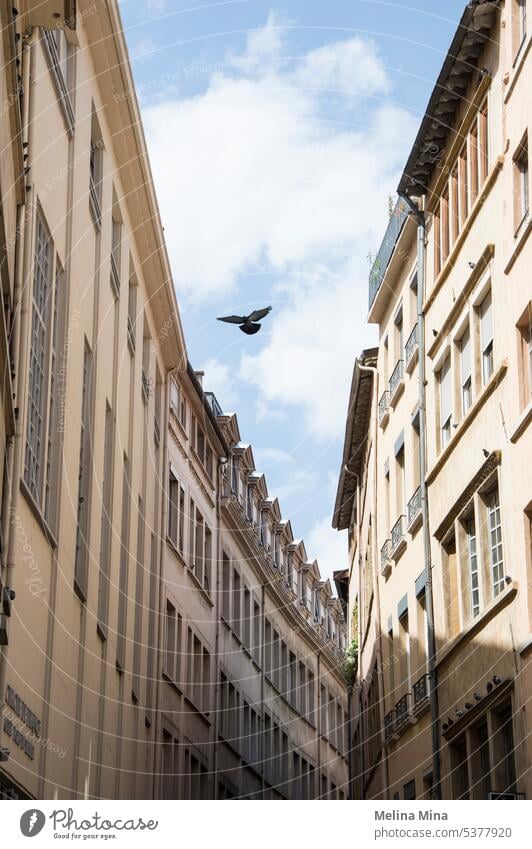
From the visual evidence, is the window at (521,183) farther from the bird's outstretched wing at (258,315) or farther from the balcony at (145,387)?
the balcony at (145,387)

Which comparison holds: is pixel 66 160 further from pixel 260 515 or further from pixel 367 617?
pixel 260 515

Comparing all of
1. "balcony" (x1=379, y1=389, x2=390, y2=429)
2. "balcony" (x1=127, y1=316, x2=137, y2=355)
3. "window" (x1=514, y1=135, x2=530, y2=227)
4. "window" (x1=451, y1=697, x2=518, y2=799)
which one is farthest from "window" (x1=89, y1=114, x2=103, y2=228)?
"window" (x1=451, y1=697, x2=518, y2=799)

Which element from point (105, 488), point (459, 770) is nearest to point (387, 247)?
point (105, 488)

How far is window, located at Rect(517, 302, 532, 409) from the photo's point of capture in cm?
2222

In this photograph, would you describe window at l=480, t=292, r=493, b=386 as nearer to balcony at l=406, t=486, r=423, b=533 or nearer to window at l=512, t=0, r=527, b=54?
window at l=512, t=0, r=527, b=54

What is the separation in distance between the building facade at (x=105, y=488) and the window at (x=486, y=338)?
21.9 ft

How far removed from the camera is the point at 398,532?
3284cm

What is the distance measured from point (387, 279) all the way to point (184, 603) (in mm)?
10667

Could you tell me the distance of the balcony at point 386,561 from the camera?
34188 mm

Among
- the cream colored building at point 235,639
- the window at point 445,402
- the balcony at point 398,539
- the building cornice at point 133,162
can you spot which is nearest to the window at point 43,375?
the building cornice at point 133,162

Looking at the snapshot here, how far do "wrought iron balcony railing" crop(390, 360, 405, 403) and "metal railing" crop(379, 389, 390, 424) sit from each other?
2.02 ft

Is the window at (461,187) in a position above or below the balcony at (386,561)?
above

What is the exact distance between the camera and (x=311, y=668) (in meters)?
64.3

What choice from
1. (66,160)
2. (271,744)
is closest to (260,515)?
(271,744)
